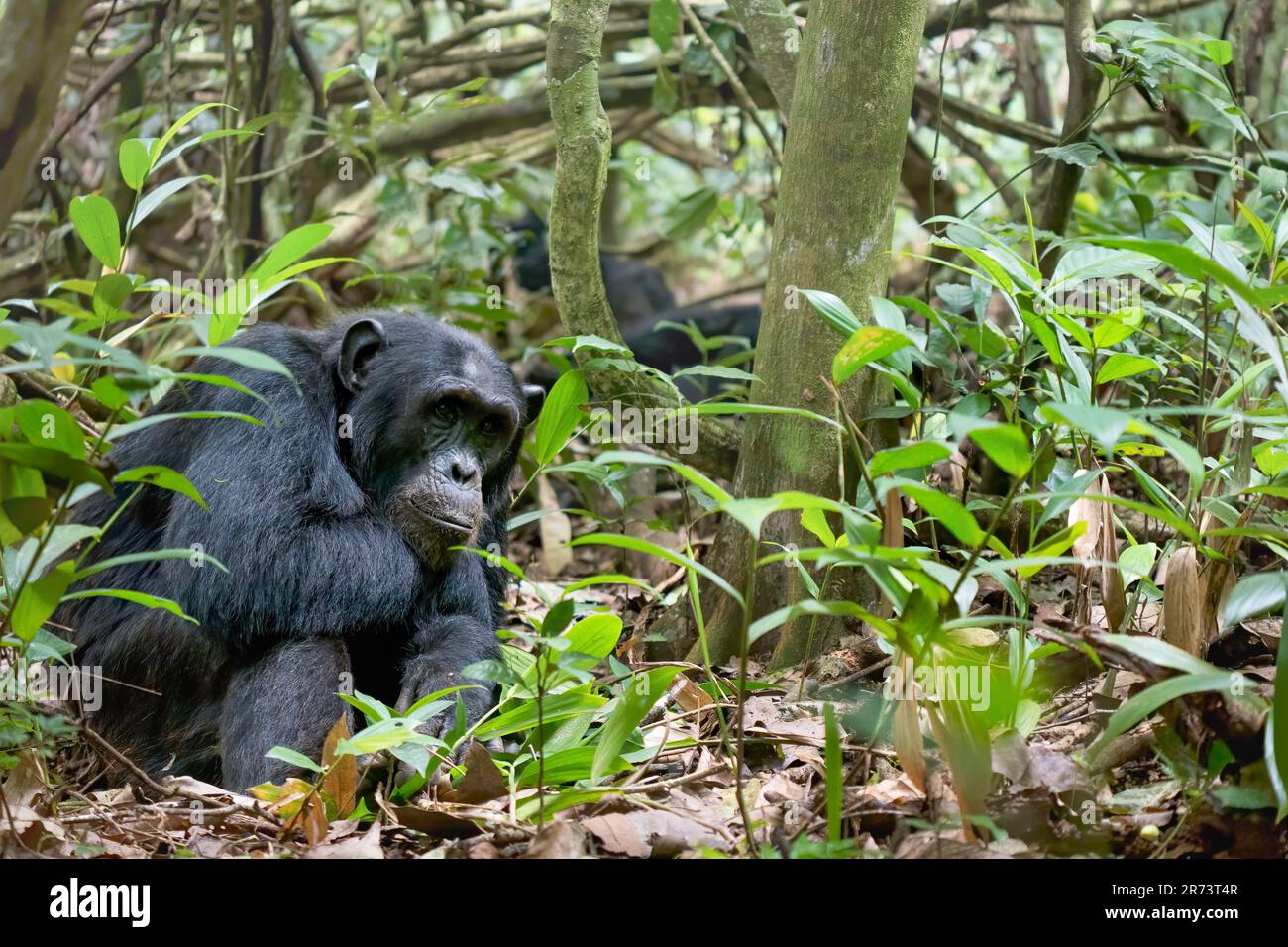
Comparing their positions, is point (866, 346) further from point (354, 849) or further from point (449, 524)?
point (449, 524)

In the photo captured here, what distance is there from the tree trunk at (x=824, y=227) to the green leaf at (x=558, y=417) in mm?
661

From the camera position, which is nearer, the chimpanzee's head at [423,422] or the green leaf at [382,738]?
the green leaf at [382,738]

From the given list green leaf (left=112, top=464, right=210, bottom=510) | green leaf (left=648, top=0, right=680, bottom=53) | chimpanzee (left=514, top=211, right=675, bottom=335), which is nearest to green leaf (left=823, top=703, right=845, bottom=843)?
green leaf (left=112, top=464, right=210, bottom=510)

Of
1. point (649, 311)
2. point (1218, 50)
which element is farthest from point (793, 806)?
point (649, 311)

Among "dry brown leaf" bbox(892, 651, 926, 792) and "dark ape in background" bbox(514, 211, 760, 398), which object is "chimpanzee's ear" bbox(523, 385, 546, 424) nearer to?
"dry brown leaf" bbox(892, 651, 926, 792)

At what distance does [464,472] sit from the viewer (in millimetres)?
4324

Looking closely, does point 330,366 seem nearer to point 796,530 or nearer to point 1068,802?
point 796,530

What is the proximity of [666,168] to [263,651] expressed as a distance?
406 inches

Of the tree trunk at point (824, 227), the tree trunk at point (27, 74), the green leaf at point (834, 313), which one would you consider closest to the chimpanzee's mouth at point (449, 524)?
the tree trunk at point (824, 227)

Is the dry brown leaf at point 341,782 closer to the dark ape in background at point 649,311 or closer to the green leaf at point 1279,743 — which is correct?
the green leaf at point 1279,743

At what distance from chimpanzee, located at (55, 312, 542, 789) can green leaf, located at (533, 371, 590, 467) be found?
512 millimetres

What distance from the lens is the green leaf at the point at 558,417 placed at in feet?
12.8
